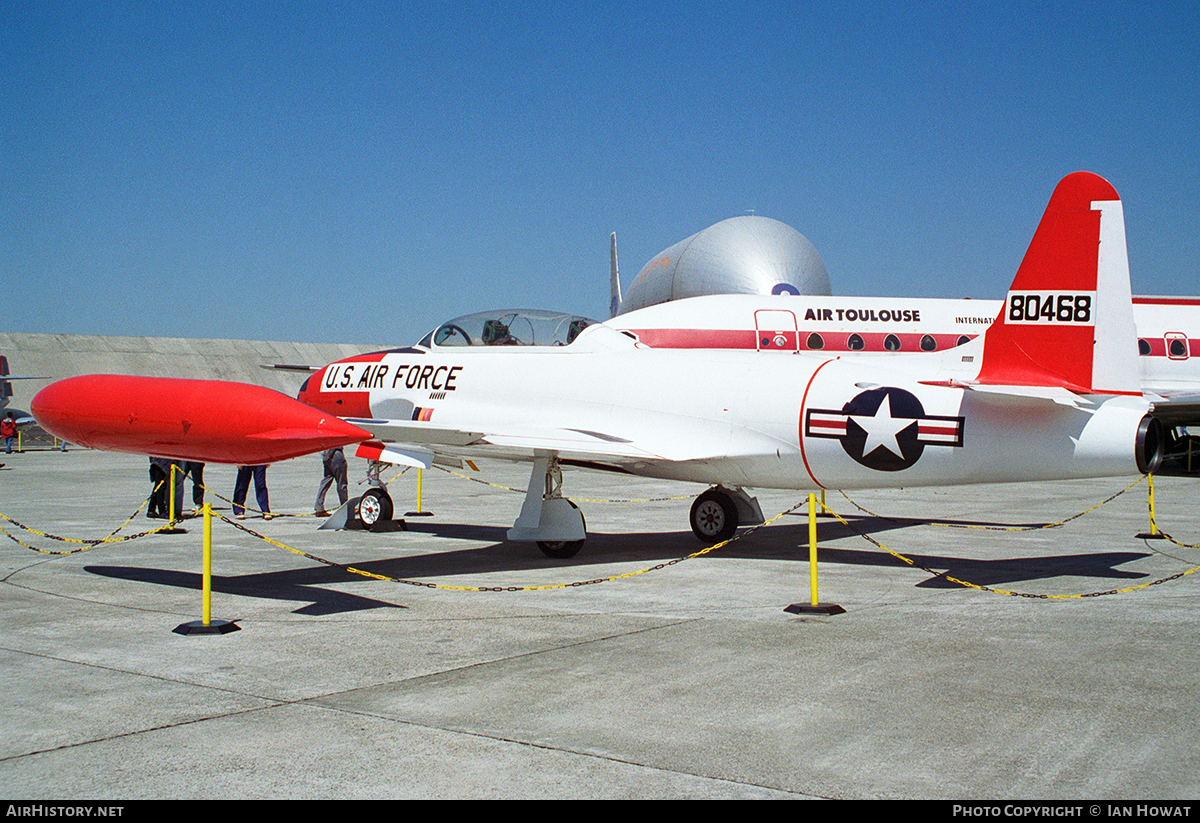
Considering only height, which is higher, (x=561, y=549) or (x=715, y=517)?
(x=715, y=517)

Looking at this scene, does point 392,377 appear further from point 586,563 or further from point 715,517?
point 715,517

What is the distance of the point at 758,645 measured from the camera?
292 inches

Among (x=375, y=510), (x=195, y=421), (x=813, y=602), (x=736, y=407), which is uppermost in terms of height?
(x=736, y=407)

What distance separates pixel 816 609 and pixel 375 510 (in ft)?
27.0

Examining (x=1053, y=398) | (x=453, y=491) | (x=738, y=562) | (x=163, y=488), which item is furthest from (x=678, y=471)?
(x=453, y=491)

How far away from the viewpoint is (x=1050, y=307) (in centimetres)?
989

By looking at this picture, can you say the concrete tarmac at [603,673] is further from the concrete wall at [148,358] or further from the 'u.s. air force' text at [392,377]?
the concrete wall at [148,358]

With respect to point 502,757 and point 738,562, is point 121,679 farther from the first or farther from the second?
point 738,562

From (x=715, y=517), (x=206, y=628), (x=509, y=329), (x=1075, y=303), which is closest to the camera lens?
(x=206, y=628)

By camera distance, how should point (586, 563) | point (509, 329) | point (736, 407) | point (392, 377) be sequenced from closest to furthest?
point (736, 407) → point (586, 563) → point (509, 329) → point (392, 377)

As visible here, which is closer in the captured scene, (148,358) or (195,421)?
(195,421)

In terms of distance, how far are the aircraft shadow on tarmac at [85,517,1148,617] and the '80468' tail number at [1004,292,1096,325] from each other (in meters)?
2.70

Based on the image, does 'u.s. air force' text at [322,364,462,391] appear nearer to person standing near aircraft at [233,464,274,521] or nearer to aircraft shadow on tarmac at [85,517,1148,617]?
aircraft shadow on tarmac at [85,517,1148,617]

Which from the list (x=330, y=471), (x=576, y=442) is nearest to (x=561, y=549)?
(x=576, y=442)
